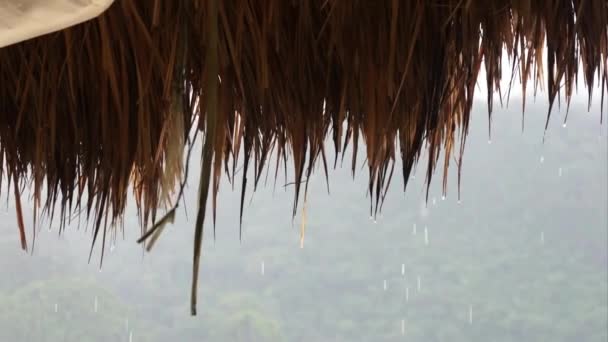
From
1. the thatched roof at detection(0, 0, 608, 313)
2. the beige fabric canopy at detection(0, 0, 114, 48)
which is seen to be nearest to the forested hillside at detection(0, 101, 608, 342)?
the thatched roof at detection(0, 0, 608, 313)

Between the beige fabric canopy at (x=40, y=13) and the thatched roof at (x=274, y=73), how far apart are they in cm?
56

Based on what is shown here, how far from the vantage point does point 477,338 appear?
12297mm

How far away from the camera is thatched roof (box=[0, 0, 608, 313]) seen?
852 millimetres

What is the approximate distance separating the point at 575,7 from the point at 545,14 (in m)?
0.03

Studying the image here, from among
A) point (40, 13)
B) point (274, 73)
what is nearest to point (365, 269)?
point (274, 73)

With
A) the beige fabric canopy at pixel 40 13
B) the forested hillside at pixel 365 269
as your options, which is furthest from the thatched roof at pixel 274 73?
the forested hillside at pixel 365 269

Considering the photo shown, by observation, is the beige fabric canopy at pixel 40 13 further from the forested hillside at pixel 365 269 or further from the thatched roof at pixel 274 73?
the forested hillside at pixel 365 269

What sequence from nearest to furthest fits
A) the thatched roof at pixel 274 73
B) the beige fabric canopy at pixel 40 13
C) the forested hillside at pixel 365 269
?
1. the beige fabric canopy at pixel 40 13
2. the thatched roof at pixel 274 73
3. the forested hillside at pixel 365 269

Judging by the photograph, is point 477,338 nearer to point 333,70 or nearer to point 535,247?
point 535,247

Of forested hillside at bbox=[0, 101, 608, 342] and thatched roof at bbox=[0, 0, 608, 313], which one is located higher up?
thatched roof at bbox=[0, 0, 608, 313]

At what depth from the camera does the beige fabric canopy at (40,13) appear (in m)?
0.22

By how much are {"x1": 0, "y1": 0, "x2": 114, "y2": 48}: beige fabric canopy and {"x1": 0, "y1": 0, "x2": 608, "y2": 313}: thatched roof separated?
56cm

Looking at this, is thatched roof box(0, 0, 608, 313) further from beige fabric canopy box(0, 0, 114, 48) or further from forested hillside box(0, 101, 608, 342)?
forested hillside box(0, 101, 608, 342)

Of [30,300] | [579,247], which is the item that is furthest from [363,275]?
[30,300]
